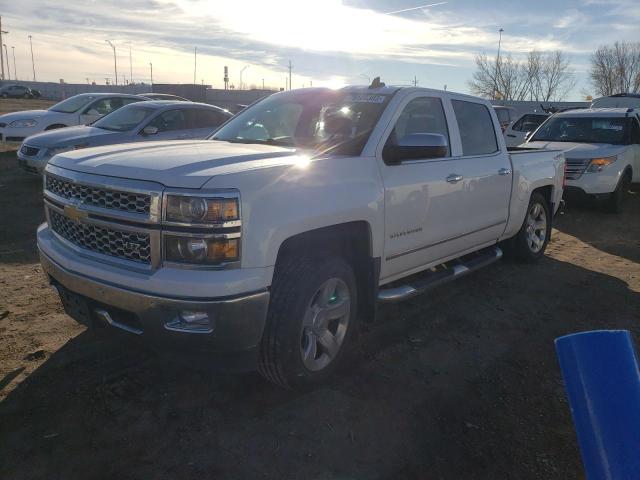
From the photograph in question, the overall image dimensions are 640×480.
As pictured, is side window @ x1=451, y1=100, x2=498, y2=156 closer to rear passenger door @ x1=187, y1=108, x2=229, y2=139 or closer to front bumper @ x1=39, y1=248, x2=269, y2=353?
front bumper @ x1=39, y1=248, x2=269, y2=353

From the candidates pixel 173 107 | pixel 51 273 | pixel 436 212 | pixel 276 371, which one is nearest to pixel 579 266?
pixel 436 212

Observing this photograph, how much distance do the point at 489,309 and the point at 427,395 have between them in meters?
1.81

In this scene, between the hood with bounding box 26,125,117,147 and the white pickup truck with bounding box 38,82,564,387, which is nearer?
the white pickup truck with bounding box 38,82,564,387

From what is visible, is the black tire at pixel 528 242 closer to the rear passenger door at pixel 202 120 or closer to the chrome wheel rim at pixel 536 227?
the chrome wheel rim at pixel 536 227

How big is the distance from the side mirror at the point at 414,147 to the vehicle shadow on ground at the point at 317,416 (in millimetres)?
1438

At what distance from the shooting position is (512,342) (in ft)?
13.7

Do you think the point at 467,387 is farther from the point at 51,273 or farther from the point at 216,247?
the point at 51,273

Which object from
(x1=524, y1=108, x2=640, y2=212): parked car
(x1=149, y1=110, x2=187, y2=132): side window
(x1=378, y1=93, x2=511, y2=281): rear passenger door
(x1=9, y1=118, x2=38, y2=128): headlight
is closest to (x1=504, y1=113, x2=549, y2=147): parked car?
(x1=524, y1=108, x2=640, y2=212): parked car

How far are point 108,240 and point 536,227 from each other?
5111 millimetres

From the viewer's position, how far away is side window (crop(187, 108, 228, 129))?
9844 millimetres

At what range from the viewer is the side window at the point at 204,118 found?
9.84 m

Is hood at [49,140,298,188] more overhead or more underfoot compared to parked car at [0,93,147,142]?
more overhead

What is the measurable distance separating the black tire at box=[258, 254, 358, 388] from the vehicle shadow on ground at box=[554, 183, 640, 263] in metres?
5.42

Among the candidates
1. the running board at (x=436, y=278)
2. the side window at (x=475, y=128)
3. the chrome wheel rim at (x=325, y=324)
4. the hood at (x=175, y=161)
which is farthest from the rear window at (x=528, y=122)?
the chrome wheel rim at (x=325, y=324)
